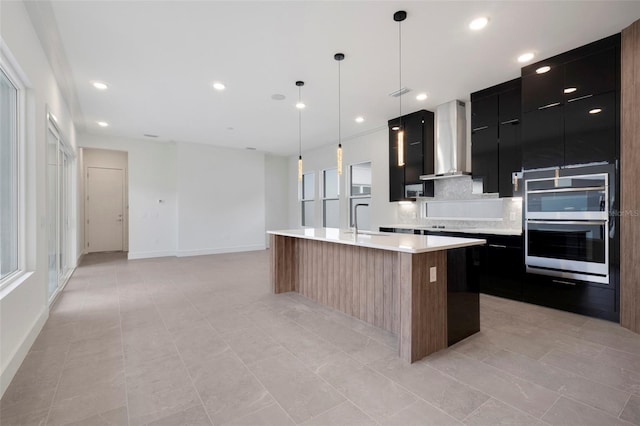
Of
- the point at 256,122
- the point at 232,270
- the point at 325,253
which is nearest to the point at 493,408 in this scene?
the point at 325,253

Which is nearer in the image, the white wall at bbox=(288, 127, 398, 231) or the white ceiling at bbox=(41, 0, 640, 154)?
the white ceiling at bbox=(41, 0, 640, 154)

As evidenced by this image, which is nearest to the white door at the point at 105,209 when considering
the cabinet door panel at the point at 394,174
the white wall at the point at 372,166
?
the white wall at the point at 372,166

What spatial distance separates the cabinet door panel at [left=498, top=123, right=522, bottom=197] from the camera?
13.2ft

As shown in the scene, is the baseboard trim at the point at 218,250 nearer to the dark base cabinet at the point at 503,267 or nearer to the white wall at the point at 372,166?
the white wall at the point at 372,166

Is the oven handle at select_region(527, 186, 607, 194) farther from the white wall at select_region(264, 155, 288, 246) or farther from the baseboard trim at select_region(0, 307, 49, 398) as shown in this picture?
the white wall at select_region(264, 155, 288, 246)

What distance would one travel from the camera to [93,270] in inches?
232

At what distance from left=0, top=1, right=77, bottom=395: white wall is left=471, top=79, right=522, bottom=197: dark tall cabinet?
516 centimetres

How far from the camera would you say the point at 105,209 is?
27.7ft

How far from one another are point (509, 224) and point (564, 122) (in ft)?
5.31

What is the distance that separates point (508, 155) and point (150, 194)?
7.73m

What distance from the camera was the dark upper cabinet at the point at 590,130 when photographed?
3.07 metres

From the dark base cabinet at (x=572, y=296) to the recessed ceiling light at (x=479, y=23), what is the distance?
9.50 feet

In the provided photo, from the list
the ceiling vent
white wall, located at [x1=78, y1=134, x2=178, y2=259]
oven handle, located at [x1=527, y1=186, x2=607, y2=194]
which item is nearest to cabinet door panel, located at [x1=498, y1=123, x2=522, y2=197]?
oven handle, located at [x1=527, y1=186, x2=607, y2=194]

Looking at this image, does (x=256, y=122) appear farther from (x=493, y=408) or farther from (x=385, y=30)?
(x=493, y=408)
